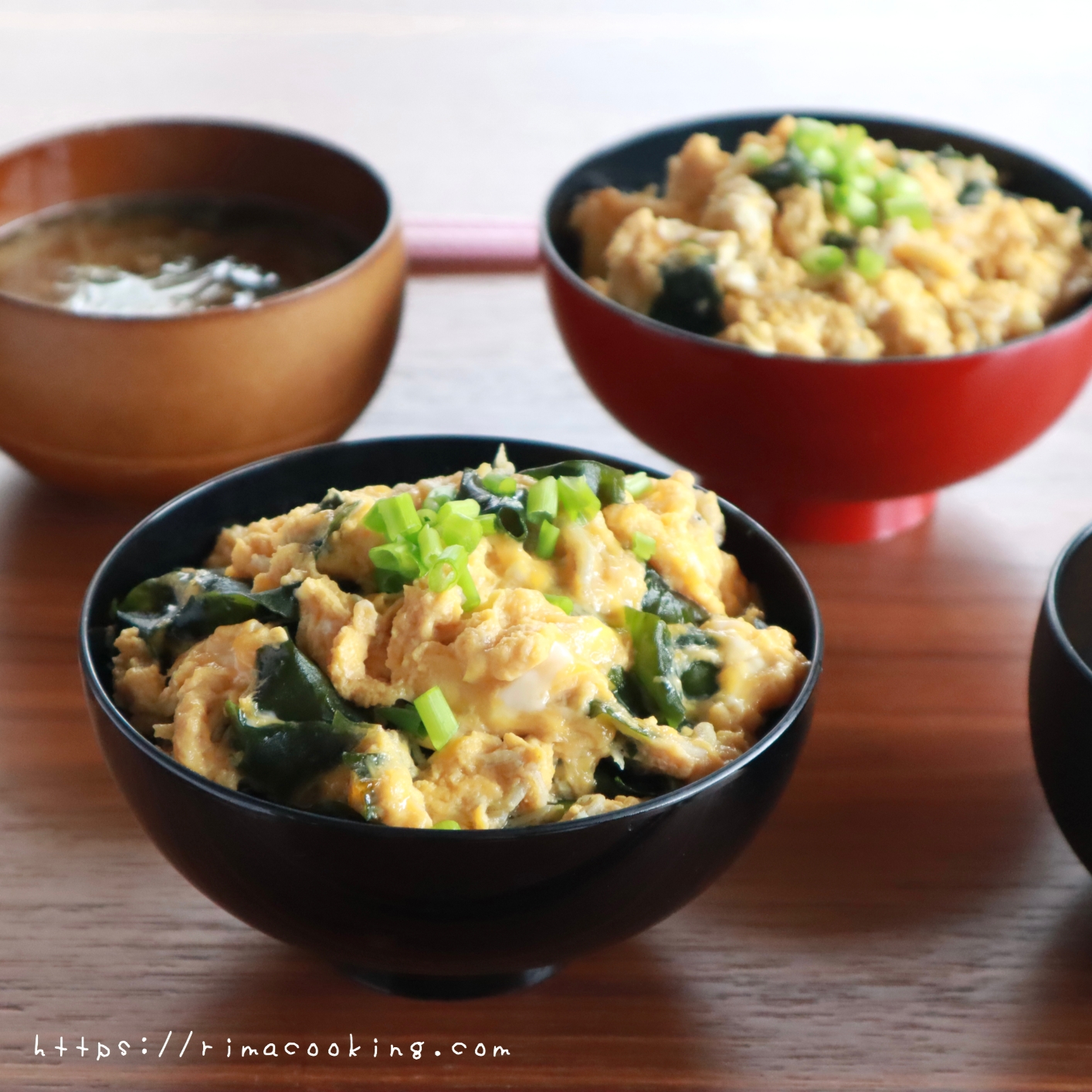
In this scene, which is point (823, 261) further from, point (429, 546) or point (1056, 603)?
point (429, 546)

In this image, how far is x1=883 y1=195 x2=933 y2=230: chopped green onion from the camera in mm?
1801

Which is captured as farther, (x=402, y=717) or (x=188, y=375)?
(x=188, y=375)

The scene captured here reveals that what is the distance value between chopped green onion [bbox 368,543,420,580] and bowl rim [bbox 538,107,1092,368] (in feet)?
1.94

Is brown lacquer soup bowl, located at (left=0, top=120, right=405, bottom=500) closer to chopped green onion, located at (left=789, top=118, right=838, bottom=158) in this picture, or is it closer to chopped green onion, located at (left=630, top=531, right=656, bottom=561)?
chopped green onion, located at (left=789, top=118, right=838, bottom=158)

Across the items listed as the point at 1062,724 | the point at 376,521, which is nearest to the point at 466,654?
the point at 376,521

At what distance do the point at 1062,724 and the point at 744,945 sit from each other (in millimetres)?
345

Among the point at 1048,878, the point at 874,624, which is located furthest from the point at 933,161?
the point at 1048,878

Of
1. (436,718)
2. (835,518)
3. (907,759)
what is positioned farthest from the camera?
(835,518)

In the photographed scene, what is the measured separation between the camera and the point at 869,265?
1.74 m

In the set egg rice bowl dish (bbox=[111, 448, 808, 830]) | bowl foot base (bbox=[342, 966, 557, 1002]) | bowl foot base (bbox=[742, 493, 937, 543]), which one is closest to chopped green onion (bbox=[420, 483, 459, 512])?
egg rice bowl dish (bbox=[111, 448, 808, 830])

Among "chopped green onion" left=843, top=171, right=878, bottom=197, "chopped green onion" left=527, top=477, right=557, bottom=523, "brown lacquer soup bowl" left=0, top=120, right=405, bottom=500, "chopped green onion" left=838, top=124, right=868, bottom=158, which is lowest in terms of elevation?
"brown lacquer soup bowl" left=0, top=120, right=405, bottom=500

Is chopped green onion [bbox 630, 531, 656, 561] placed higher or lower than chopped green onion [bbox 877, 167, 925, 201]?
lower

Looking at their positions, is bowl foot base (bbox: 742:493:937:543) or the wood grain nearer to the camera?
the wood grain

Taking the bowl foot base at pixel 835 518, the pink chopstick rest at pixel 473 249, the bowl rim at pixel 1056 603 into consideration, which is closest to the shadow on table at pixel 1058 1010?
the bowl rim at pixel 1056 603
